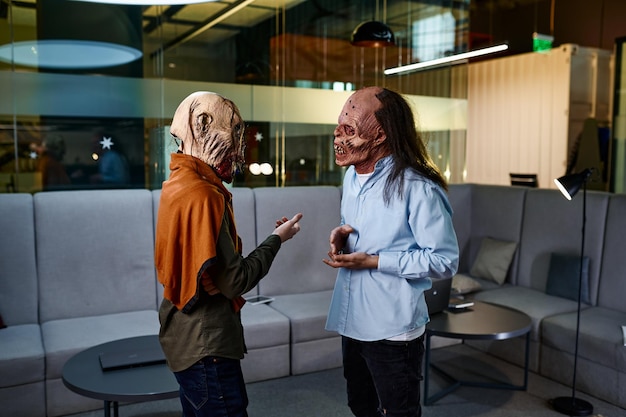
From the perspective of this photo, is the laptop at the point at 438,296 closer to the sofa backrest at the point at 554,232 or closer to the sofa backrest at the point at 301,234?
the sofa backrest at the point at 301,234

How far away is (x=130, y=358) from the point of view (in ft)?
7.82

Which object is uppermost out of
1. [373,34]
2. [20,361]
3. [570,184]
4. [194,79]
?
[373,34]

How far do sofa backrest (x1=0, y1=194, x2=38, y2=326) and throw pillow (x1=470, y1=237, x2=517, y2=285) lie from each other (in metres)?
3.05

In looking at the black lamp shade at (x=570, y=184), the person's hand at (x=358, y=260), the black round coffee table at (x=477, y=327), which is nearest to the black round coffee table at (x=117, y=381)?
the person's hand at (x=358, y=260)

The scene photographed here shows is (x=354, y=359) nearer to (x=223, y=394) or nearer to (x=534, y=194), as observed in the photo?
(x=223, y=394)

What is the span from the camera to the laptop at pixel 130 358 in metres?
2.32

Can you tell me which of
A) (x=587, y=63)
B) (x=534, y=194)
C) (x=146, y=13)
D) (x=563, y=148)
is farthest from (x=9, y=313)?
(x=587, y=63)

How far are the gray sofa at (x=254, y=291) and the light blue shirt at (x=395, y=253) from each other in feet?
5.31

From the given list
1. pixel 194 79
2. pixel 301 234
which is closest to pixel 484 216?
pixel 301 234

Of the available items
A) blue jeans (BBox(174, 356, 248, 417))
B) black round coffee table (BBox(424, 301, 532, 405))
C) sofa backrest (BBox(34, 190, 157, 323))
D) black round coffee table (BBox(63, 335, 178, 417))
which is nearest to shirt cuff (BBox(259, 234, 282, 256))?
blue jeans (BBox(174, 356, 248, 417))

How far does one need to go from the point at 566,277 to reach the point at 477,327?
3.89 ft

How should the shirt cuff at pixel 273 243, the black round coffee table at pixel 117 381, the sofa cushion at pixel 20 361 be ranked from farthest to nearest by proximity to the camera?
the sofa cushion at pixel 20 361 → the black round coffee table at pixel 117 381 → the shirt cuff at pixel 273 243

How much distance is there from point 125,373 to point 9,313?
1399 millimetres

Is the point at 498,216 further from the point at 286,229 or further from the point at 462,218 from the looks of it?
the point at 286,229
